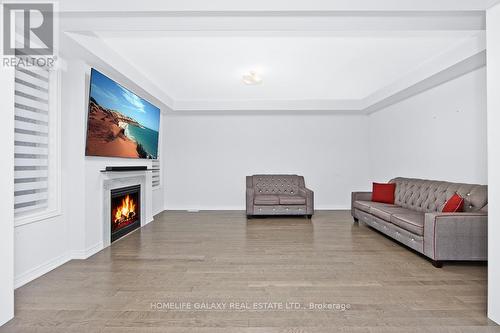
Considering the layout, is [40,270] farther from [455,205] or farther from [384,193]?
[384,193]

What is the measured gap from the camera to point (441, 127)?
4574mm

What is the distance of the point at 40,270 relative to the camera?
2945mm

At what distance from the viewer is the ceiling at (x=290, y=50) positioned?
2.43 m

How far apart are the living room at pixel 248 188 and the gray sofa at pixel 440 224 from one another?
2 cm

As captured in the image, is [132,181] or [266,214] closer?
[132,181]

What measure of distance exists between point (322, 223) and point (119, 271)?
3838mm

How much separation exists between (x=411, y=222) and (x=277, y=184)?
354cm

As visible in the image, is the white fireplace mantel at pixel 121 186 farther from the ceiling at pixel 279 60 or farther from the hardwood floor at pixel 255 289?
the ceiling at pixel 279 60

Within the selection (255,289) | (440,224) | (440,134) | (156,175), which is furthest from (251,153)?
(255,289)

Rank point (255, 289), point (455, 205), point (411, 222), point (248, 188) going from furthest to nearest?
point (248, 188) → point (411, 222) → point (455, 205) → point (255, 289)

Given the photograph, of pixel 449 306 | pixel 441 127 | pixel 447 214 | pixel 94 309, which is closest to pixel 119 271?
pixel 94 309

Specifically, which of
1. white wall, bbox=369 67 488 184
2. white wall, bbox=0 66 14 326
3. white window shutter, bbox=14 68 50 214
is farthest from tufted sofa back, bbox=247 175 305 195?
white wall, bbox=0 66 14 326

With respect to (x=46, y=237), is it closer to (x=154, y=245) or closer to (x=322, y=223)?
(x=154, y=245)

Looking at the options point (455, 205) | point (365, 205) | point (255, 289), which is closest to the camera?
point (255, 289)
